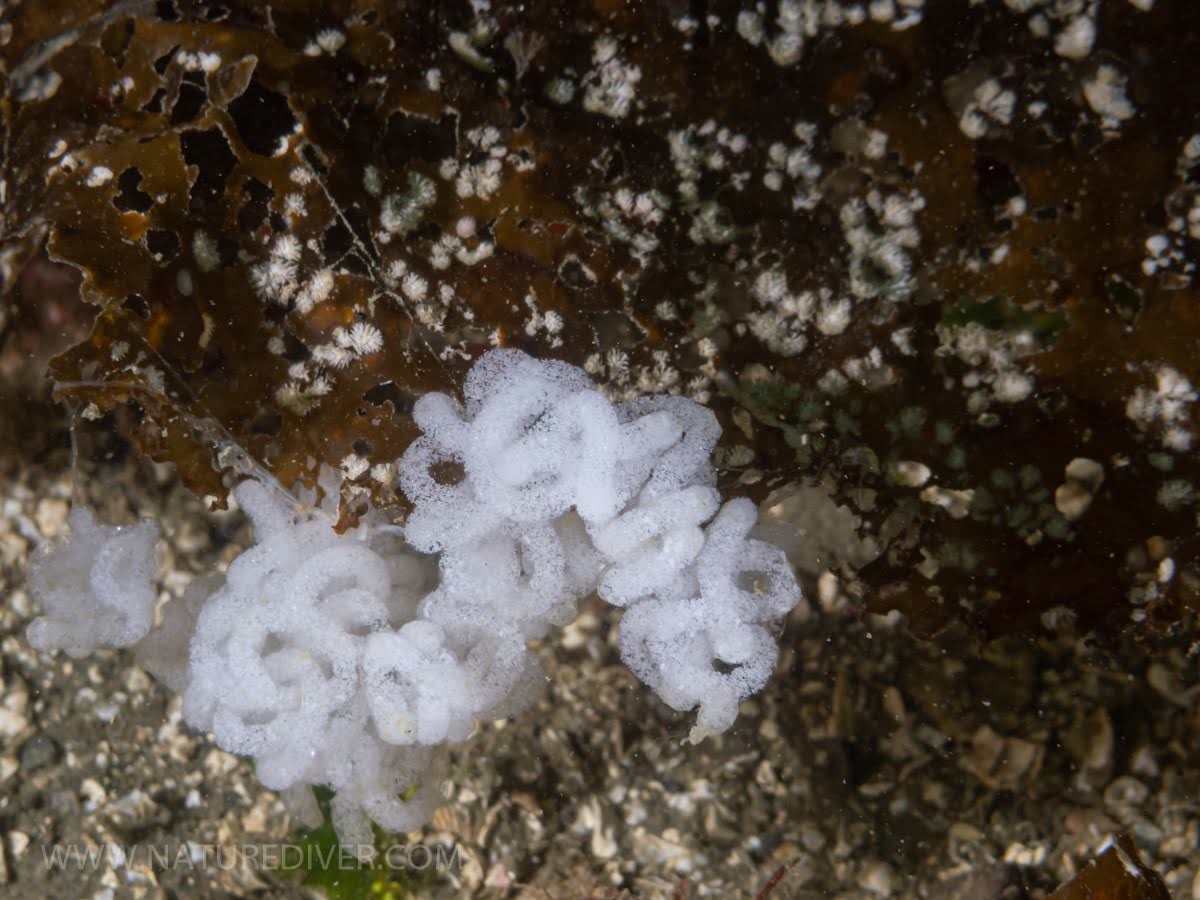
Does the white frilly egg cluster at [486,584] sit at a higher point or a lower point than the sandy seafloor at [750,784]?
higher

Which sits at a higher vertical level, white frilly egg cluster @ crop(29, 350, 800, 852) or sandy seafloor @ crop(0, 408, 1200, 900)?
white frilly egg cluster @ crop(29, 350, 800, 852)

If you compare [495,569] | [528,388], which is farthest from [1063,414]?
[495,569]

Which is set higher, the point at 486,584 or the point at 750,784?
the point at 486,584

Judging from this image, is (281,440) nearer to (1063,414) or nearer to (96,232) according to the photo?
(96,232)

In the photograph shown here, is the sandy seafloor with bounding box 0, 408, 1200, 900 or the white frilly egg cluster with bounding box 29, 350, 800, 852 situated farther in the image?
the sandy seafloor with bounding box 0, 408, 1200, 900
